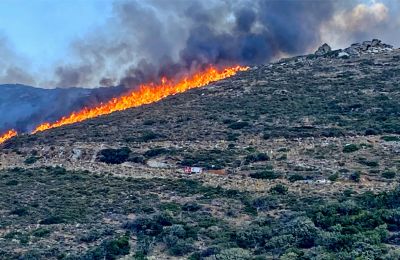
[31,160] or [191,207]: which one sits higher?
[31,160]

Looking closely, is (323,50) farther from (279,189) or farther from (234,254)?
(234,254)

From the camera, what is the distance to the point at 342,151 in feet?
191

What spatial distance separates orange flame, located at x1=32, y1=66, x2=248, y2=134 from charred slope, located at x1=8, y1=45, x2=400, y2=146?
1165 centimetres

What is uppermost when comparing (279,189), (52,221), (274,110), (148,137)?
(274,110)

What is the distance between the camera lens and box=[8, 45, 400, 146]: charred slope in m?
70.1

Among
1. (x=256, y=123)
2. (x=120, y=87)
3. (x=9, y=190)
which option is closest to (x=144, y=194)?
(x=9, y=190)

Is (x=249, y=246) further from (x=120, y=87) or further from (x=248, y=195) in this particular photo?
(x=120, y=87)

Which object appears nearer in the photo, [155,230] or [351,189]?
[155,230]

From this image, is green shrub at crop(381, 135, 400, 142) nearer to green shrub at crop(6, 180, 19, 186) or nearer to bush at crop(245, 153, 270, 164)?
bush at crop(245, 153, 270, 164)

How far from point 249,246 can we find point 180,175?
21.3m

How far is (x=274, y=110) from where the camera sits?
7862 centimetres

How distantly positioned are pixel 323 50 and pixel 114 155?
63.0 m

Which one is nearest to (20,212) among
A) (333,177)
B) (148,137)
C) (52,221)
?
(52,221)

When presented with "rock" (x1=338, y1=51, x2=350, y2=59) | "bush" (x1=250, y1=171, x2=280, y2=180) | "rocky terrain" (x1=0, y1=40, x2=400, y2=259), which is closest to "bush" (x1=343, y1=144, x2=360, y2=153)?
"rocky terrain" (x1=0, y1=40, x2=400, y2=259)
